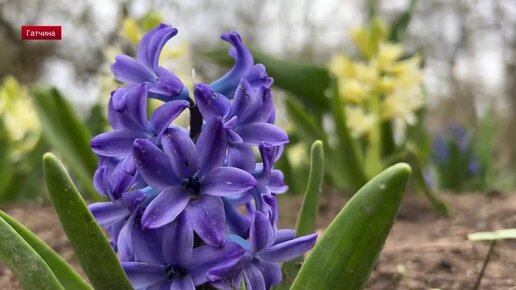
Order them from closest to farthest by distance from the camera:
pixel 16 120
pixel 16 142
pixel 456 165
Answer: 1. pixel 16 120
2. pixel 16 142
3. pixel 456 165

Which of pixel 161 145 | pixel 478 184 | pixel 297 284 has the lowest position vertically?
pixel 478 184

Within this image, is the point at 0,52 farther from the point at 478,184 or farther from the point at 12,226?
the point at 12,226

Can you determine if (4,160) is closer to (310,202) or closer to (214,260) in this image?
(310,202)

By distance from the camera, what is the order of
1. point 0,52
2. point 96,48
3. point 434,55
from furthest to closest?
point 434,55
point 96,48
point 0,52

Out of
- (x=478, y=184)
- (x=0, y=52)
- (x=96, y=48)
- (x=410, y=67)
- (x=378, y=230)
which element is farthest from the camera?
(x=96, y=48)

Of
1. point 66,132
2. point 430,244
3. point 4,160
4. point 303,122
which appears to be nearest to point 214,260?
point 430,244

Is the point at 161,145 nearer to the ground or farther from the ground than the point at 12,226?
farther from the ground

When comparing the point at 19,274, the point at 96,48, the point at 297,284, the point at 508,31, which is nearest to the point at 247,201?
the point at 297,284

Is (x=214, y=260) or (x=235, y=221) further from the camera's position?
(x=235, y=221)
